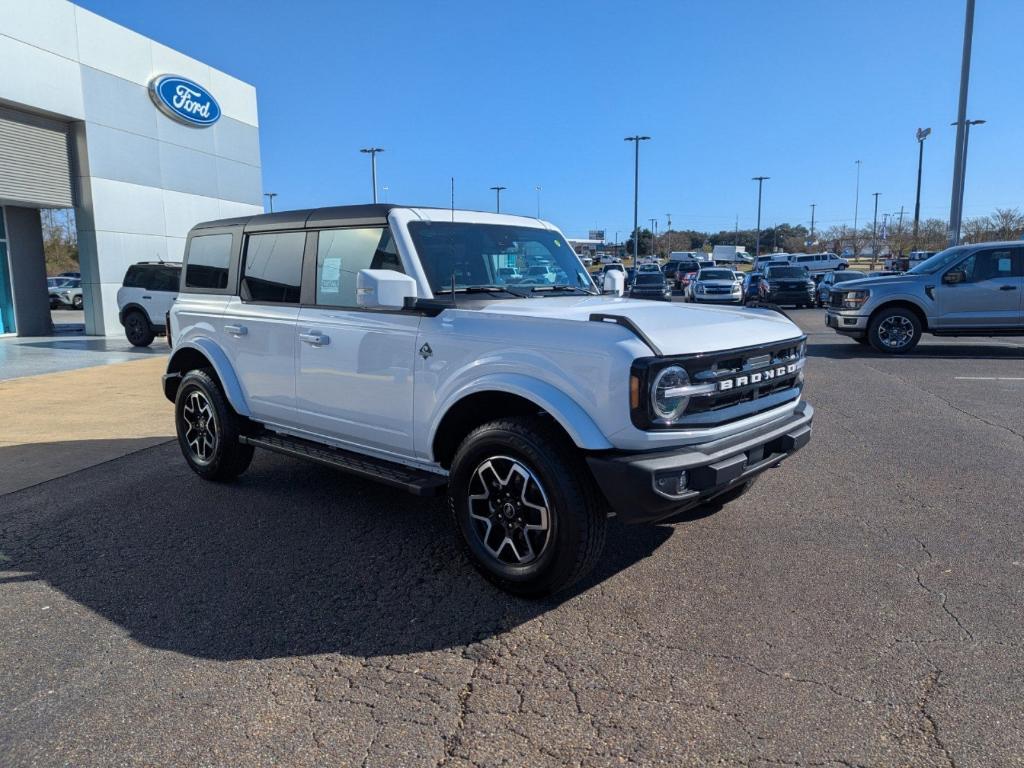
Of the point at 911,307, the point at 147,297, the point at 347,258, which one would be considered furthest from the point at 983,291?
the point at 147,297

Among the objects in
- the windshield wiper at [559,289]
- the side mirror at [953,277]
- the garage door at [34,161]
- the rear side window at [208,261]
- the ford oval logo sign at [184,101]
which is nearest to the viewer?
the windshield wiper at [559,289]

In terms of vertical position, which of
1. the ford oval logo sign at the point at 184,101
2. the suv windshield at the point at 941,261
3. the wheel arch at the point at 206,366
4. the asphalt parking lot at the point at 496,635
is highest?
the ford oval logo sign at the point at 184,101

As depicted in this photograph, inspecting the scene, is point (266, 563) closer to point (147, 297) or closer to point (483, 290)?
point (483, 290)

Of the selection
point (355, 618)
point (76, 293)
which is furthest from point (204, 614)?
point (76, 293)

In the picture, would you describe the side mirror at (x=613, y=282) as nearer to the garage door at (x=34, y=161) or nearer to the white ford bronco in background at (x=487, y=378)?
the white ford bronco in background at (x=487, y=378)

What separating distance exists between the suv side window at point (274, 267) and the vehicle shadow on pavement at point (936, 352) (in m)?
10.5

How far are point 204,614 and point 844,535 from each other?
3.67 m

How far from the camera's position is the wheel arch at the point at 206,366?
18.0 feet

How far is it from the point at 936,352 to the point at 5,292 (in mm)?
20781

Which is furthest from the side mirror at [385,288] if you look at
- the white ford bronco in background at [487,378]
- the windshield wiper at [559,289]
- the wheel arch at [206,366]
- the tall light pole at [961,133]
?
the tall light pole at [961,133]

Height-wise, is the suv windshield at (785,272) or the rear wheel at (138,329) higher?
the suv windshield at (785,272)

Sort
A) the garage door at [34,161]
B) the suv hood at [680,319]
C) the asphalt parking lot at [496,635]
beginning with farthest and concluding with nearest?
the garage door at [34,161], the suv hood at [680,319], the asphalt parking lot at [496,635]

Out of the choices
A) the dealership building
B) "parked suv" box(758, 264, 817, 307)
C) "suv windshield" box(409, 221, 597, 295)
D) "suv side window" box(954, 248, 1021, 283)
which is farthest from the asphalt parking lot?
"parked suv" box(758, 264, 817, 307)

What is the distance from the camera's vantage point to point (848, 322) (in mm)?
13609
